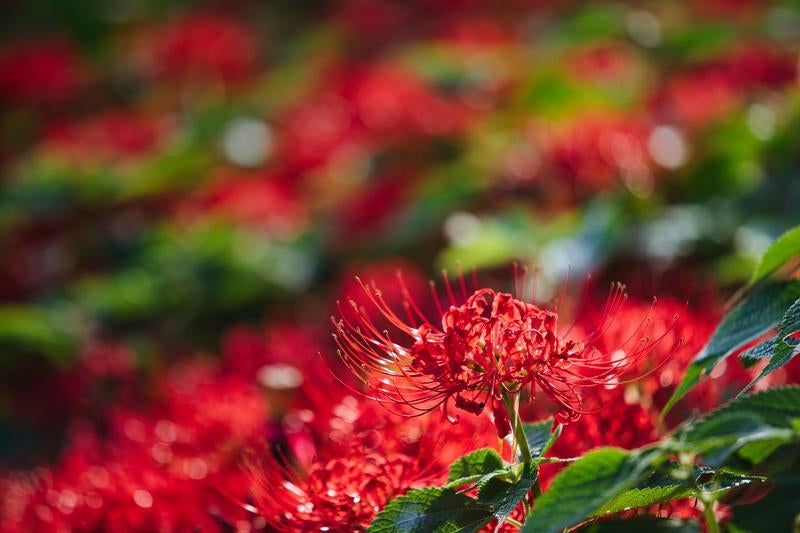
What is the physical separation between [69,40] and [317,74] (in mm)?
1454

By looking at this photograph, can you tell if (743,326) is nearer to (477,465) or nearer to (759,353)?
(759,353)

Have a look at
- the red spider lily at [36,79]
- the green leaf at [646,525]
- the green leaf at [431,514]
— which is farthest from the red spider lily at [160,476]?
the red spider lily at [36,79]

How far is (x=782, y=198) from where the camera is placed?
4.36ft

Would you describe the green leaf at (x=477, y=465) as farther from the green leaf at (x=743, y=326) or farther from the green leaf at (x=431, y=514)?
the green leaf at (x=743, y=326)

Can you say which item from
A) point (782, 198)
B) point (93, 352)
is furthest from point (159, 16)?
point (782, 198)

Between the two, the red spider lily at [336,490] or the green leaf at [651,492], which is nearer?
the green leaf at [651,492]

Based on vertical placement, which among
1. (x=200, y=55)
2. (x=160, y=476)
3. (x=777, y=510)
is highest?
(x=200, y=55)

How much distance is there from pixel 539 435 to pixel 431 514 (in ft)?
0.37

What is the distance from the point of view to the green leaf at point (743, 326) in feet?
2.02

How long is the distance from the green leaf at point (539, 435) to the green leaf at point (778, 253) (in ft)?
0.61

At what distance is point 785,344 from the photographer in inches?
22.2

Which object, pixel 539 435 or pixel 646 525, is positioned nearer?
pixel 646 525

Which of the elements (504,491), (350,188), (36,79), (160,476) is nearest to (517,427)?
(504,491)

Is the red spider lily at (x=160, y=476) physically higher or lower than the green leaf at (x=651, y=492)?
higher
